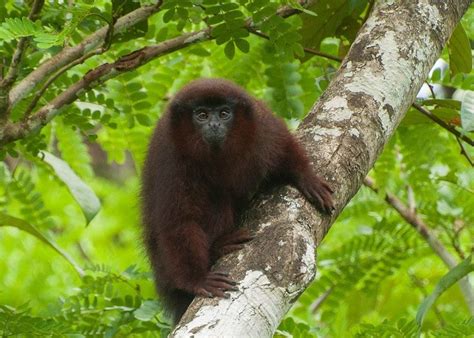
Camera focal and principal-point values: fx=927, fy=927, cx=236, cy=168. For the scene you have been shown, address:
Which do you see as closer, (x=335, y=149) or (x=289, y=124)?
(x=335, y=149)

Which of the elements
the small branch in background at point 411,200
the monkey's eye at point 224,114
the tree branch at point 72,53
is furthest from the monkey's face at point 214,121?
the small branch in background at point 411,200

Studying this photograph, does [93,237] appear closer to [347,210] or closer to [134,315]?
[347,210]

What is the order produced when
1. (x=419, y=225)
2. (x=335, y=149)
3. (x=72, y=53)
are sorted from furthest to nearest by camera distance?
(x=419, y=225) < (x=72, y=53) < (x=335, y=149)

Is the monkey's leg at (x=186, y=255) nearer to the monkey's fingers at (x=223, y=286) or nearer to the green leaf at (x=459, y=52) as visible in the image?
the monkey's fingers at (x=223, y=286)

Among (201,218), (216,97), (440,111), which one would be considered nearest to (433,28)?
(440,111)

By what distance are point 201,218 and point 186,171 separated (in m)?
0.22

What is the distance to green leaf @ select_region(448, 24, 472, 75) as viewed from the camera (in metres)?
4.07

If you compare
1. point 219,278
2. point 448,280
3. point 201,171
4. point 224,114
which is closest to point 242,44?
point 224,114

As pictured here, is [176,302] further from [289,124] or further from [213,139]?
[289,124]

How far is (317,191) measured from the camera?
306cm

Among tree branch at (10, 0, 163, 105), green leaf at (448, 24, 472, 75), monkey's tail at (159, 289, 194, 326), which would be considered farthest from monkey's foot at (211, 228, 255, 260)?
green leaf at (448, 24, 472, 75)

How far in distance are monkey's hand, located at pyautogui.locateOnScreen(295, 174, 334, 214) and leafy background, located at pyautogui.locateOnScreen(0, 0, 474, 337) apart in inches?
22.5

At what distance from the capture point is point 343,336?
13.0ft

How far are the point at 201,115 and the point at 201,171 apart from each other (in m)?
0.23
